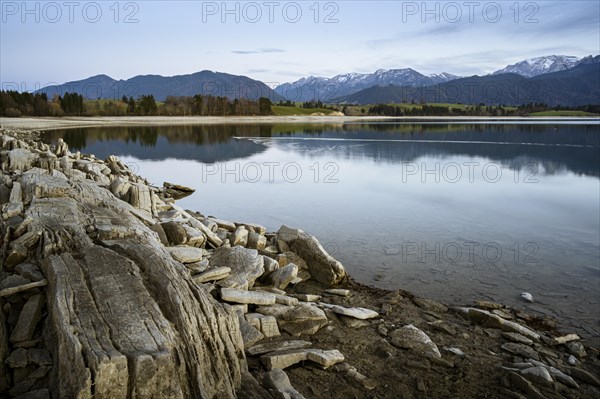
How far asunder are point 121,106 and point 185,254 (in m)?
141

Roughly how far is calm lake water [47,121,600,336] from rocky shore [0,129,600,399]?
142 cm

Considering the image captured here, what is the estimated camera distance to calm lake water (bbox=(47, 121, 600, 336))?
1062cm

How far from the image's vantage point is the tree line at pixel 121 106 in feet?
372

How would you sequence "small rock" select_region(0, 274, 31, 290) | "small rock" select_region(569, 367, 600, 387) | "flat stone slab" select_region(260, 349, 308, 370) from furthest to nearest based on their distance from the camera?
"small rock" select_region(569, 367, 600, 387), "flat stone slab" select_region(260, 349, 308, 370), "small rock" select_region(0, 274, 31, 290)

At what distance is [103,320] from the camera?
Answer: 4.96m

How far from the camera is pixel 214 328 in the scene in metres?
5.56

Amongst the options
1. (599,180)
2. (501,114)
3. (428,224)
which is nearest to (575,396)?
(428,224)

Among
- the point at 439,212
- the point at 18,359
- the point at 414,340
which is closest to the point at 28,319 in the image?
the point at 18,359

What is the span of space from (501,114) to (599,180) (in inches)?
7413

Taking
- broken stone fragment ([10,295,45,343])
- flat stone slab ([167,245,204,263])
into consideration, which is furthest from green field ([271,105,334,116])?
broken stone fragment ([10,295,45,343])

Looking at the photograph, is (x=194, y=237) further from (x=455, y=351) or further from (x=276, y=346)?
(x=455, y=351)

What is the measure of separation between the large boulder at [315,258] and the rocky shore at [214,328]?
0.05 meters

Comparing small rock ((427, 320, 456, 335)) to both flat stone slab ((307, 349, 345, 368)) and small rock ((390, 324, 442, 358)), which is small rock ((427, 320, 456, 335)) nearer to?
small rock ((390, 324, 442, 358))

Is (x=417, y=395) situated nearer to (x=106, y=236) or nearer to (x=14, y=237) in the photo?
(x=106, y=236)
